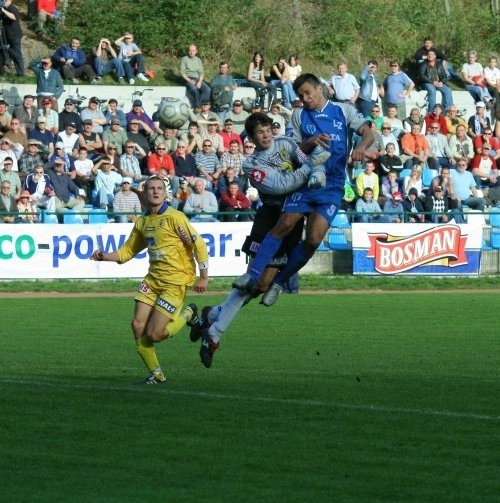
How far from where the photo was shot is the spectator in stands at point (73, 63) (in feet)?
99.1

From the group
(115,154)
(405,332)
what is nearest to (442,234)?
(115,154)

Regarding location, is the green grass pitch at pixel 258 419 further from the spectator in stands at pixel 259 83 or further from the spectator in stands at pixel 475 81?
the spectator in stands at pixel 475 81

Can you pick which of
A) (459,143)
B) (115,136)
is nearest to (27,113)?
(115,136)

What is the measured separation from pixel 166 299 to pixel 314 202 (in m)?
1.52

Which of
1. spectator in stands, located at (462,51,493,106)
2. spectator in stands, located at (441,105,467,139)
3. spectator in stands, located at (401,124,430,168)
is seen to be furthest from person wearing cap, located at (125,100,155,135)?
spectator in stands, located at (462,51,493,106)

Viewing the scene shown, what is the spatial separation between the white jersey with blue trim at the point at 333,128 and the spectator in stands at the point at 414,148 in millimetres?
18487

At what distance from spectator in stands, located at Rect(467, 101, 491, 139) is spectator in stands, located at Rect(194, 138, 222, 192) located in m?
7.81

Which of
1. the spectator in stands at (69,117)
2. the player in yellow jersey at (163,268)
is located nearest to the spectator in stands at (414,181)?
the spectator in stands at (69,117)

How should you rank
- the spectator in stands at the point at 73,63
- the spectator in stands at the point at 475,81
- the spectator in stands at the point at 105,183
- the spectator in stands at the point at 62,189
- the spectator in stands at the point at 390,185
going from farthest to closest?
the spectator in stands at the point at 475,81, the spectator in stands at the point at 73,63, the spectator in stands at the point at 390,185, the spectator in stands at the point at 105,183, the spectator in stands at the point at 62,189

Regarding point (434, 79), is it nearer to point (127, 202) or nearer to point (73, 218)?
point (127, 202)

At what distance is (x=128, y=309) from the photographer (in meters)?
19.9

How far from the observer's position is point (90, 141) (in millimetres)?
26875

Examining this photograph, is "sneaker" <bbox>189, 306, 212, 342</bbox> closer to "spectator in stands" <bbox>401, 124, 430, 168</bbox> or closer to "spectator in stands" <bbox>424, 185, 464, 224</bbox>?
"spectator in stands" <bbox>424, 185, 464, 224</bbox>

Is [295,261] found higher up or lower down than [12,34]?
lower down
